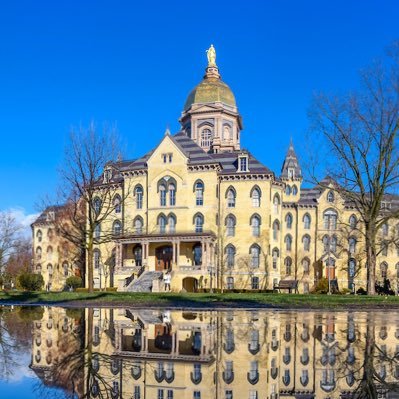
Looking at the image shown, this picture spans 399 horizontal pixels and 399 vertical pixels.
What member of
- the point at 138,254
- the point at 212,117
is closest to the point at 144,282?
the point at 138,254

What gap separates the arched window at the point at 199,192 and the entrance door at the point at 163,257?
5155mm

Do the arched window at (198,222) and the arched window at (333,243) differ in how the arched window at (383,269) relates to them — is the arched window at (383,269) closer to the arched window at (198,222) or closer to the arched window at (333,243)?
the arched window at (333,243)

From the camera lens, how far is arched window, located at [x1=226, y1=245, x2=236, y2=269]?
4972cm

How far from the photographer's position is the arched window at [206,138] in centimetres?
6438

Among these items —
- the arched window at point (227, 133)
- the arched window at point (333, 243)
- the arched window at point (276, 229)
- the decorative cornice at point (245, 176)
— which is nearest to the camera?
the decorative cornice at point (245, 176)

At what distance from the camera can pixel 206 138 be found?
64.8 metres

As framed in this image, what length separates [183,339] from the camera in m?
10.8

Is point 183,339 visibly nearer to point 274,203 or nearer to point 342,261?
point 274,203

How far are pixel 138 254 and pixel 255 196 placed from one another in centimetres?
1304

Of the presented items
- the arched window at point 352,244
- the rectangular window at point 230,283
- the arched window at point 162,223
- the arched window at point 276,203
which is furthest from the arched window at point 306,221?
the arched window at point 162,223

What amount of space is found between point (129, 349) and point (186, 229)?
4031 cm

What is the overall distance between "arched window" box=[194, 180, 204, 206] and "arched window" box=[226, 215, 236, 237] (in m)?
3.06

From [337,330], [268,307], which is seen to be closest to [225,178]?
[268,307]

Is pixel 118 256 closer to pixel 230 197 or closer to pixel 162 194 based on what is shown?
pixel 162 194
